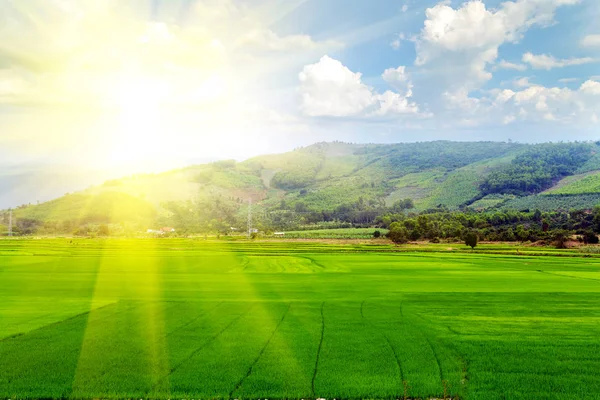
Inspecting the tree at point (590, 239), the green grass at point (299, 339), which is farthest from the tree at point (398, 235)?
the green grass at point (299, 339)

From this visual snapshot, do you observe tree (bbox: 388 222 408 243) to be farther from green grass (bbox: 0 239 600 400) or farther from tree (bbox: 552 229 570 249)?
green grass (bbox: 0 239 600 400)

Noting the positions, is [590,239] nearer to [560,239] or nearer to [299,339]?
[560,239]

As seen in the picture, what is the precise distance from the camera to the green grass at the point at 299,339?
15164 mm

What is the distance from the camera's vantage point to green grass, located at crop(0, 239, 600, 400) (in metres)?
15.2

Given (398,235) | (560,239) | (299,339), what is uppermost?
(299,339)

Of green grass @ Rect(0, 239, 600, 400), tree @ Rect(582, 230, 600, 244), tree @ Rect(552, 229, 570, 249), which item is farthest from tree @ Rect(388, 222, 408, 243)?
green grass @ Rect(0, 239, 600, 400)

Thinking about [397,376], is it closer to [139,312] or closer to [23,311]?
[139,312]

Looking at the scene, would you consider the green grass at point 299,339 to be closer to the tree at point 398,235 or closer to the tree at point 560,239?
the tree at point 560,239

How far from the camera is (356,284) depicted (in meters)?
40.3

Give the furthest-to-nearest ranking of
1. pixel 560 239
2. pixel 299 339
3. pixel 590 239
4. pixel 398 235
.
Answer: pixel 398 235, pixel 590 239, pixel 560 239, pixel 299 339

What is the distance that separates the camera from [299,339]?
20938 mm

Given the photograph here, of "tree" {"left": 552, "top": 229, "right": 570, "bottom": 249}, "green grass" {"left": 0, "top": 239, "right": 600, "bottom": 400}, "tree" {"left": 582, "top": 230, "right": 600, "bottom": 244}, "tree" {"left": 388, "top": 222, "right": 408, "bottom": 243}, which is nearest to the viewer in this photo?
"green grass" {"left": 0, "top": 239, "right": 600, "bottom": 400}

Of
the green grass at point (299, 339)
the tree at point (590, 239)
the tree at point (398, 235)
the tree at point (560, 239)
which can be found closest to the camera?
the green grass at point (299, 339)

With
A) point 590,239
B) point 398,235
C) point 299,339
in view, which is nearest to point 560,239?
point 590,239
